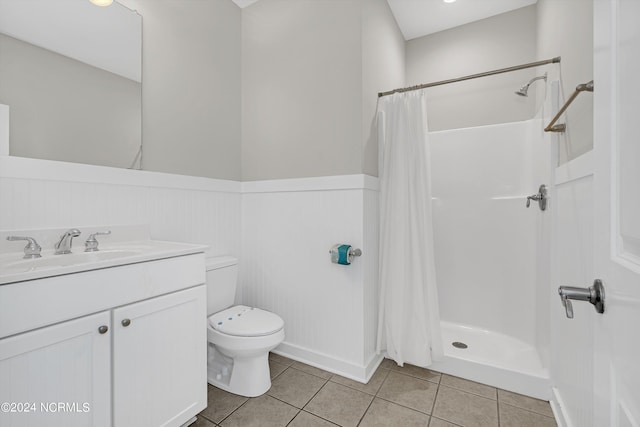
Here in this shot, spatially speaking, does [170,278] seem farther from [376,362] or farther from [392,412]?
[376,362]

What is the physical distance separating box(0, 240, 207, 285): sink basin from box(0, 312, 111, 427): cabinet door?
18cm

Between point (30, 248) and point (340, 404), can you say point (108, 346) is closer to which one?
point (30, 248)

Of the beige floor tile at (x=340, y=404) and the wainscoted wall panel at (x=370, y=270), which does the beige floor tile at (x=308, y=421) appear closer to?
the beige floor tile at (x=340, y=404)

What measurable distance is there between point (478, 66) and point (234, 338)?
2.88 metres

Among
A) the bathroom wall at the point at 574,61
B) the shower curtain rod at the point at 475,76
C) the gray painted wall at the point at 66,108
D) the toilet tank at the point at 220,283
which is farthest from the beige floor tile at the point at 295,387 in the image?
the shower curtain rod at the point at 475,76

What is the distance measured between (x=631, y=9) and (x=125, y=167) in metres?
1.95

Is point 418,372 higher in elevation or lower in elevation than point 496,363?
lower

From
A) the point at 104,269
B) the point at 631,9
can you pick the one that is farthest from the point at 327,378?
the point at 631,9

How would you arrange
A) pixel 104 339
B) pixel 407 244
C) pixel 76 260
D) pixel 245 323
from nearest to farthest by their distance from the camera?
1. pixel 104 339
2. pixel 76 260
3. pixel 245 323
4. pixel 407 244

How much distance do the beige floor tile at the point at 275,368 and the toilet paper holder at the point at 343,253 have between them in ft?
2.70

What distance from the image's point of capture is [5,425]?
825 mm

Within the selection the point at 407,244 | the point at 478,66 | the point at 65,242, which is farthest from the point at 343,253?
the point at 478,66

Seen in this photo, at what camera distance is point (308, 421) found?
1.46 m

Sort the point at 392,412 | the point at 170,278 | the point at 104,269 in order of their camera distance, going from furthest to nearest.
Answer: the point at 392,412 < the point at 170,278 < the point at 104,269
